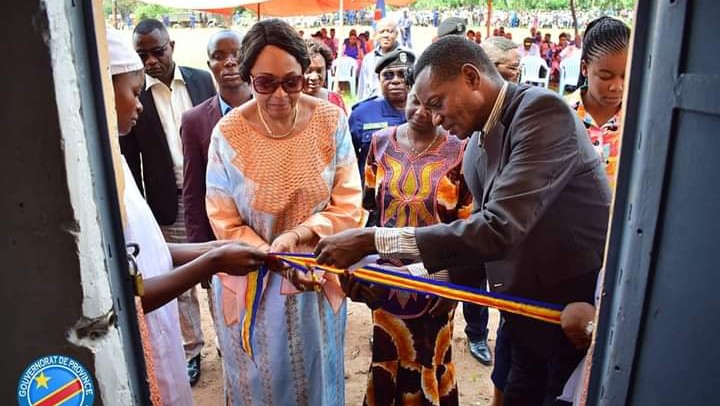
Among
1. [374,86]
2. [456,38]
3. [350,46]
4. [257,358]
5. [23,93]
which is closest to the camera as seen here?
[23,93]

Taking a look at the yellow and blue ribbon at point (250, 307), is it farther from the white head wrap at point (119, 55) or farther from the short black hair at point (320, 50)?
the short black hair at point (320, 50)

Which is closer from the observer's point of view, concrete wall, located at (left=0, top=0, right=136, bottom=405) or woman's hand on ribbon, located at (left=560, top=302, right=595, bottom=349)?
concrete wall, located at (left=0, top=0, right=136, bottom=405)

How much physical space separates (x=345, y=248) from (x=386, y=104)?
79.6 inches

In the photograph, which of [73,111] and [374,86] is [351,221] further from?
[374,86]

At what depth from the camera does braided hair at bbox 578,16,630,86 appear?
2.89m

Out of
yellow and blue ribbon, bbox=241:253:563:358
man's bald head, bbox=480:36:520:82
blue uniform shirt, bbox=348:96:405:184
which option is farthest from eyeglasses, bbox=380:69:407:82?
yellow and blue ribbon, bbox=241:253:563:358

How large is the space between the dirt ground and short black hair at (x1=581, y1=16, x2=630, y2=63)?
2.40 m

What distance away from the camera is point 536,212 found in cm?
196

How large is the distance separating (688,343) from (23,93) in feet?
4.23

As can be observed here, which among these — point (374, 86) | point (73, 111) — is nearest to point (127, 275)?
point (73, 111)

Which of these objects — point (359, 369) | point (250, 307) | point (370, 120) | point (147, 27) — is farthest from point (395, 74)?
point (359, 369)

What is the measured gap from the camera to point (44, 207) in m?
1.00

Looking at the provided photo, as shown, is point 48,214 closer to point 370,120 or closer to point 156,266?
point 156,266

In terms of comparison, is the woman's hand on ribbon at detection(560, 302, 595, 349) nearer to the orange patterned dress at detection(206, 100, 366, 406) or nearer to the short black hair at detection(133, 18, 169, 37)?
the orange patterned dress at detection(206, 100, 366, 406)
